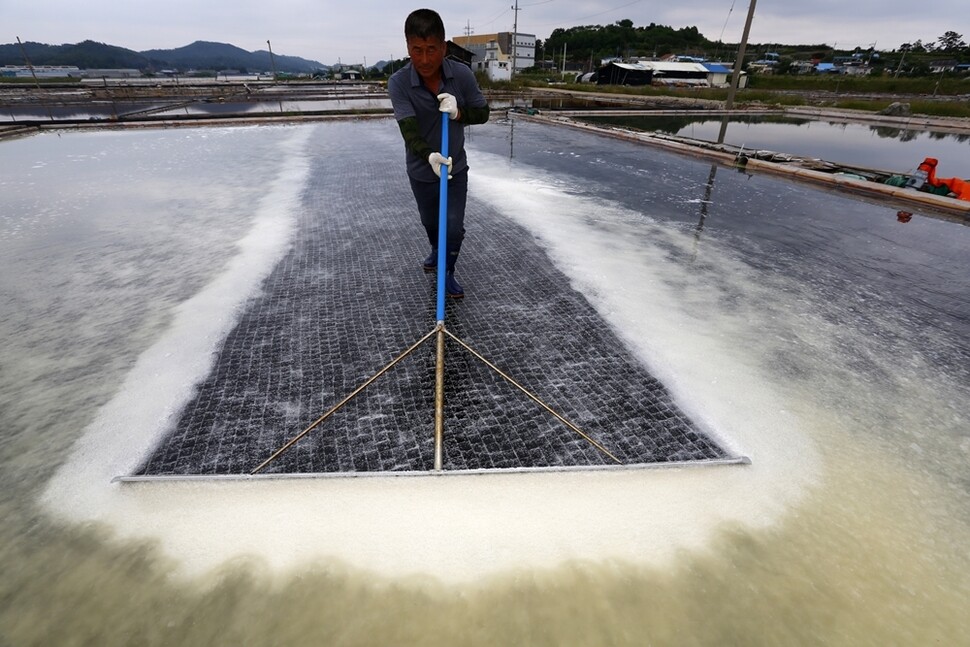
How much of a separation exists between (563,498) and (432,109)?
246cm

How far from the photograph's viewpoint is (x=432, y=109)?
290 cm

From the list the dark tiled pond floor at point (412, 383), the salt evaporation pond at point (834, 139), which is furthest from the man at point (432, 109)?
the salt evaporation pond at point (834, 139)

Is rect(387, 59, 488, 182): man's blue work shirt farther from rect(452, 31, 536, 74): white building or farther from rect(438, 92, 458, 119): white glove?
rect(452, 31, 536, 74): white building

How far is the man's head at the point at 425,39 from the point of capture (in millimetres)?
2430

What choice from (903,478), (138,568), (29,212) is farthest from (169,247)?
(903,478)

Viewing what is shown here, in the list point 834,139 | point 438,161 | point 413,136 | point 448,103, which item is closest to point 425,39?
point 448,103

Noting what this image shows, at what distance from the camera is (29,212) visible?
5.55m

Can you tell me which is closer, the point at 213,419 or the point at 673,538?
the point at 673,538

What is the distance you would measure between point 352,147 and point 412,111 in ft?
28.1

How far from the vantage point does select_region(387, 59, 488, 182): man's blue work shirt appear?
9.18ft

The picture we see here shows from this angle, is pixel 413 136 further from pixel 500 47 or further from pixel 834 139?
pixel 500 47

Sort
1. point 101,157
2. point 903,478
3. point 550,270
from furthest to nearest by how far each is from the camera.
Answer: point 101,157, point 550,270, point 903,478

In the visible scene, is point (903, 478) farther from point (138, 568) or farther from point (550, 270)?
point (138, 568)

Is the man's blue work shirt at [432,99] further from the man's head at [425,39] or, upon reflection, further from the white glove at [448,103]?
the white glove at [448,103]
